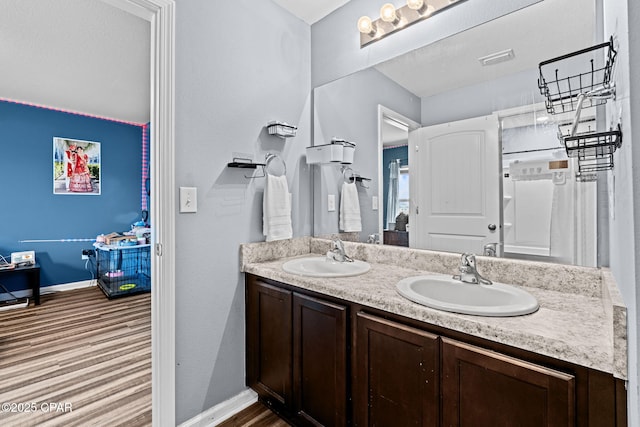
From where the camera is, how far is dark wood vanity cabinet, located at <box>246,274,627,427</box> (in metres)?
0.77

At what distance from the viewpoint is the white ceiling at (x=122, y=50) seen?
124 centimetres

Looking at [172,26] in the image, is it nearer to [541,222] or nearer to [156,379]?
[156,379]

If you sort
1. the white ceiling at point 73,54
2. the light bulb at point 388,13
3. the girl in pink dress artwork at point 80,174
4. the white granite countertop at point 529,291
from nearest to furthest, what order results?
the white granite countertop at point 529,291
the light bulb at point 388,13
the white ceiling at point 73,54
the girl in pink dress artwork at point 80,174

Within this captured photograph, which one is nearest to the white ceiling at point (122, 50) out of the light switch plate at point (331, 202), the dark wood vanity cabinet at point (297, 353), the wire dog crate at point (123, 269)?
the light switch plate at point (331, 202)

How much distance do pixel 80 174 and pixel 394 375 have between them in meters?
4.84

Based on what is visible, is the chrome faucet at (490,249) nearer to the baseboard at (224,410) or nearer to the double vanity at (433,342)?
the double vanity at (433,342)

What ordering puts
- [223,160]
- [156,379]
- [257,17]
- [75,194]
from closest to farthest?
1. [156,379]
2. [223,160]
3. [257,17]
4. [75,194]

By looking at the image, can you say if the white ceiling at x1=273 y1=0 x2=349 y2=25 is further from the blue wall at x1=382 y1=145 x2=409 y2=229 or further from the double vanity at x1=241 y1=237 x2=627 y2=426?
the double vanity at x1=241 y1=237 x2=627 y2=426

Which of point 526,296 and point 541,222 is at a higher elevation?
point 541,222

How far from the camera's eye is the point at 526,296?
3.53 feet

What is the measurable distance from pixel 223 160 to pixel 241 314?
0.89m

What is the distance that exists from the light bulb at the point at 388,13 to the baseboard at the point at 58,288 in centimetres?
488

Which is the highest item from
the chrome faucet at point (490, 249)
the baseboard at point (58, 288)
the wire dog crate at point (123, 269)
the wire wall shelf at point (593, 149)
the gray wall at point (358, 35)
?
the gray wall at point (358, 35)

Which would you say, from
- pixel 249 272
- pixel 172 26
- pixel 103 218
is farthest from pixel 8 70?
pixel 249 272
